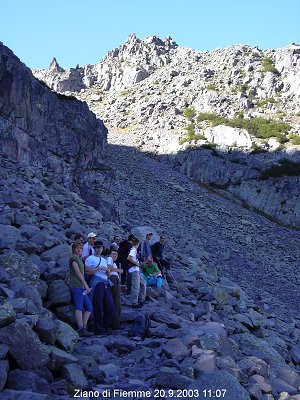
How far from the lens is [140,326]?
33.8ft

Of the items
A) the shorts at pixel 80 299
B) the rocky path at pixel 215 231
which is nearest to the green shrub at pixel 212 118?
the rocky path at pixel 215 231

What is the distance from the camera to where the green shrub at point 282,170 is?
60653 millimetres

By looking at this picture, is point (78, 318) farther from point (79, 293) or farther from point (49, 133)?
point (49, 133)

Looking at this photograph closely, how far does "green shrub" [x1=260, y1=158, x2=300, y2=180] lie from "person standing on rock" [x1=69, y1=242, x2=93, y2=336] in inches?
2109

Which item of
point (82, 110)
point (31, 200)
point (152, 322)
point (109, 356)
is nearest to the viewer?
point (109, 356)

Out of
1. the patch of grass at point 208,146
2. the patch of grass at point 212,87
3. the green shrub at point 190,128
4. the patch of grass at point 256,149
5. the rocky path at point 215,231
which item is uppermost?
the patch of grass at point 212,87

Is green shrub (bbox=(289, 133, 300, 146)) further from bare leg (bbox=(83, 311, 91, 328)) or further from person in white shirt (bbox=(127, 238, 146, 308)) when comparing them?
bare leg (bbox=(83, 311, 91, 328))

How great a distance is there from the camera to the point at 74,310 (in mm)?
10242

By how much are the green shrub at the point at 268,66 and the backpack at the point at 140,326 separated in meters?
94.1

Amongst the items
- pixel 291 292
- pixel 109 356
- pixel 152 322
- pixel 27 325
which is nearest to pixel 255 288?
pixel 291 292

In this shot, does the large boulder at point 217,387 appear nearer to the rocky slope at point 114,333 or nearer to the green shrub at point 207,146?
the rocky slope at point 114,333

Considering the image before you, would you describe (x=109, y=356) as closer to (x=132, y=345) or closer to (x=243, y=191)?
(x=132, y=345)

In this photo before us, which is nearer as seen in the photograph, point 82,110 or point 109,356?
point 109,356

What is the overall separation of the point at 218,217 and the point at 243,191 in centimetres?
1465
